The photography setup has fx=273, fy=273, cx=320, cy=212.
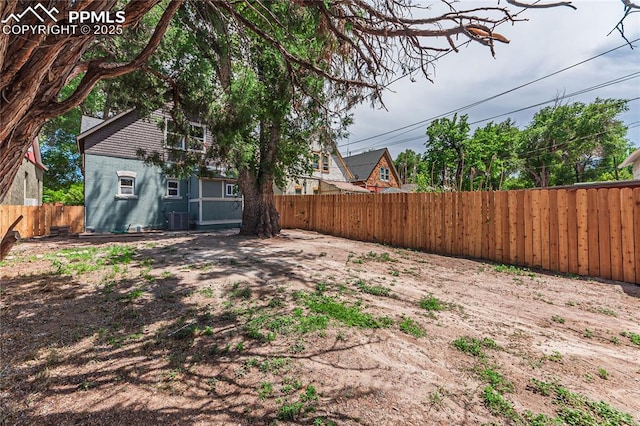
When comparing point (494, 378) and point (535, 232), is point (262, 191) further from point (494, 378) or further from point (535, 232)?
point (494, 378)

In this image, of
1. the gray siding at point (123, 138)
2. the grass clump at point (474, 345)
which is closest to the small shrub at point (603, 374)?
the grass clump at point (474, 345)

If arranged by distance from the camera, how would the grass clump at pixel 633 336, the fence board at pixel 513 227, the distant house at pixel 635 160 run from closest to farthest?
the grass clump at pixel 633 336, the fence board at pixel 513 227, the distant house at pixel 635 160

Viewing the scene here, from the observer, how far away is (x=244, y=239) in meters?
9.37

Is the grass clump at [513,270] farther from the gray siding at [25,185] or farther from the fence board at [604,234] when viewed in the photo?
the gray siding at [25,185]

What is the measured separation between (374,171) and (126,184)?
20.1 meters

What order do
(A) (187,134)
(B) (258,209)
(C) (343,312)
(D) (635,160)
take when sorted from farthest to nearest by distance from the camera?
1. (D) (635,160)
2. (B) (258,209)
3. (A) (187,134)
4. (C) (343,312)

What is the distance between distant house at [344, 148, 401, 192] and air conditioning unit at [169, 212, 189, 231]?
1537cm

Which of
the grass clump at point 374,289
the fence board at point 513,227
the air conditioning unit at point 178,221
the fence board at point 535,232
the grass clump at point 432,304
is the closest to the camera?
the grass clump at point 432,304

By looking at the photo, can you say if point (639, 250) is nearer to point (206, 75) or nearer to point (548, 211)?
point (548, 211)

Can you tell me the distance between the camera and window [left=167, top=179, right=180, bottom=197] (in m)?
14.8

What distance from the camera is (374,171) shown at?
26.8 m

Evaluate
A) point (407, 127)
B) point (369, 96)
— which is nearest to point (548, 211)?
point (369, 96)

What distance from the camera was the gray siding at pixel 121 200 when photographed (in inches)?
493

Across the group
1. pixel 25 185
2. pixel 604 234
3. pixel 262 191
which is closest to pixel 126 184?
pixel 25 185
